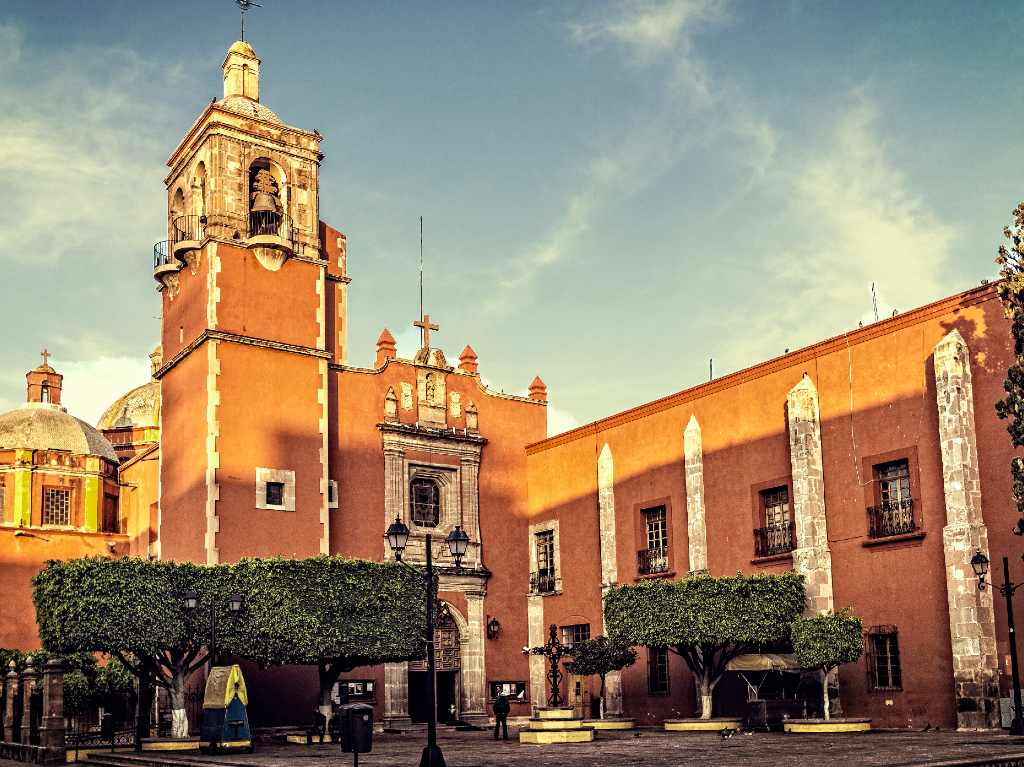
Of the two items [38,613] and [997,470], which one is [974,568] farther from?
[38,613]

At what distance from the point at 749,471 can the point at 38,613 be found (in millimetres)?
17336

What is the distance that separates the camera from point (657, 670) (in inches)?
1212

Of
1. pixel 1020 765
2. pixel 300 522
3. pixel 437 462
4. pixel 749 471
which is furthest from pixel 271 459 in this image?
pixel 1020 765

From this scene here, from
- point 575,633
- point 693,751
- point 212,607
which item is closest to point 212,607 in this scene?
point 212,607

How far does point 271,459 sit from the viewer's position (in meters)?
30.7

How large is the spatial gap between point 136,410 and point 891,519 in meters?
41.2

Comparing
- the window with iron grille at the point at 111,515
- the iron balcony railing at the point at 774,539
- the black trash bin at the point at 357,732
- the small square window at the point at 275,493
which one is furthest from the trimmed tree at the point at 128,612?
the window with iron grille at the point at 111,515

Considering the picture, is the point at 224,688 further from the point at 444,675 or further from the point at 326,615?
the point at 444,675

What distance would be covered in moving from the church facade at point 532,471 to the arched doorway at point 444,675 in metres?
0.08

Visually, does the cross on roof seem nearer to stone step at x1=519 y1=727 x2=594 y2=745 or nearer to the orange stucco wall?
the orange stucco wall

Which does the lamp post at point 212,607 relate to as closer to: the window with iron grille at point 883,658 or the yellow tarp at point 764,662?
the yellow tarp at point 764,662

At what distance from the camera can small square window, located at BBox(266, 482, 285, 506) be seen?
30.5 m

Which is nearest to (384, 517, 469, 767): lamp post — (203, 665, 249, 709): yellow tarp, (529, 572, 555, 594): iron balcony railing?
(203, 665, 249, 709): yellow tarp

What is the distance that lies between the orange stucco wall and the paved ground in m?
2.11
